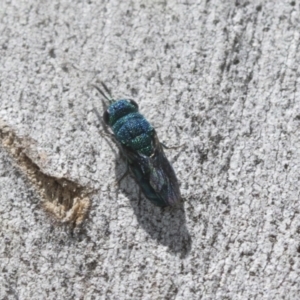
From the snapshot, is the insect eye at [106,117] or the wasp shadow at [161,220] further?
the insect eye at [106,117]

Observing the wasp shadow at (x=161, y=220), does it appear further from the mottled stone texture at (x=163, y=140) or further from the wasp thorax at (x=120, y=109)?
the wasp thorax at (x=120, y=109)

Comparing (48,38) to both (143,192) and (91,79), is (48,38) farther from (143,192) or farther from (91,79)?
(143,192)

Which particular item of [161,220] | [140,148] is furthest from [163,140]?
[161,220]

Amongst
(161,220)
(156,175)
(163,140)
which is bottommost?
(161,220)

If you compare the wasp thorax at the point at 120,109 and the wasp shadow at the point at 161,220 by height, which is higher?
the wasp thorax at the point at 120,109

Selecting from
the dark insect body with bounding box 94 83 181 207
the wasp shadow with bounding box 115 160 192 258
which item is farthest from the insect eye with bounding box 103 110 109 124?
the wasp shadow with bounding box 115 160 192 258

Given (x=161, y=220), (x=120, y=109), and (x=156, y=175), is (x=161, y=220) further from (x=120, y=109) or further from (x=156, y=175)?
(x=120, y=109)

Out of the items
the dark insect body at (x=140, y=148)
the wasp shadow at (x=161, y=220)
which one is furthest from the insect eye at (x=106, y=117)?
the wasp shadow at (x=161, y=220)
